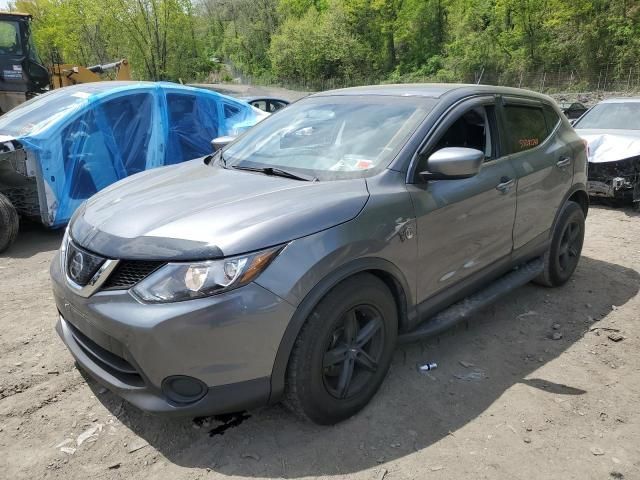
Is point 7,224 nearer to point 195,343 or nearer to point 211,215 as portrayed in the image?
point 211,215

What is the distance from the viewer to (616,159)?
7352mm

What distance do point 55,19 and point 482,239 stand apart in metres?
41.1

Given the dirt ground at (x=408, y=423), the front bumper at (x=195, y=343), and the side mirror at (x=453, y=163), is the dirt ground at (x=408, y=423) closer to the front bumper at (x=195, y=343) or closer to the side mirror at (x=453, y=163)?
the front bumper at (x=195, y=343)

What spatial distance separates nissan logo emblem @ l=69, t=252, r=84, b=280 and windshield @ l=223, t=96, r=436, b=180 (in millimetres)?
1163

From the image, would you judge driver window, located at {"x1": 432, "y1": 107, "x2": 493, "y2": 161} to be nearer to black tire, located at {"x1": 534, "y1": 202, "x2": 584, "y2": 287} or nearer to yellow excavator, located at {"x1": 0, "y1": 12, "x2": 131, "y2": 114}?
black tire, located at {"x1": 534, "y1": 202, "x2": 584, "y2": 287}

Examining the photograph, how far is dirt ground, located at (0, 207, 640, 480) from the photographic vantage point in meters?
2.45

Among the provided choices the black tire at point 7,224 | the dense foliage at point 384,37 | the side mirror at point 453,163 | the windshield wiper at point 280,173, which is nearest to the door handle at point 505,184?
the side mirror at point 453,163

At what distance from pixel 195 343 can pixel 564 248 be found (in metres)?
3.54

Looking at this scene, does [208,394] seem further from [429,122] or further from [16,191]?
[16,191]

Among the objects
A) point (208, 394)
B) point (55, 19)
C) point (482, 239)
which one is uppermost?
point (55, 19)

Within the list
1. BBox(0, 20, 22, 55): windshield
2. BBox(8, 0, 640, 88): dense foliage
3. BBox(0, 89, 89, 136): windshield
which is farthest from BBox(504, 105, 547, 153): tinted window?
BBox(8, 0, 640, 88): dense foliage

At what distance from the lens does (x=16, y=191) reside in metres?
5.82

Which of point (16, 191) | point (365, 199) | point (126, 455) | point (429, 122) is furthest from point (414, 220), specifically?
point (16, 191)

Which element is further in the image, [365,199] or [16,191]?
[16,191]
